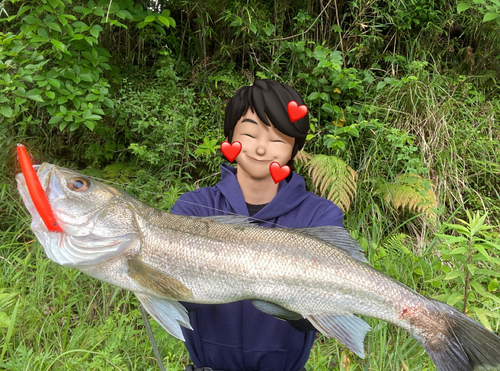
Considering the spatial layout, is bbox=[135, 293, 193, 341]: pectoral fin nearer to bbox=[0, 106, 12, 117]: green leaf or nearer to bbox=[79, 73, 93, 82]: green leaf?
bbox=[0, 106, 12, 117]: green leaf

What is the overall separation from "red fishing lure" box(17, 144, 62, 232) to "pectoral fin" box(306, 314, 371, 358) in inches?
48.6

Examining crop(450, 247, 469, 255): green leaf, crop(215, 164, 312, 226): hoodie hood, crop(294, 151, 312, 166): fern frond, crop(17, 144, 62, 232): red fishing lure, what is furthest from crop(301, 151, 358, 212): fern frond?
crop(17, 144, 62, 232): red fishing lure

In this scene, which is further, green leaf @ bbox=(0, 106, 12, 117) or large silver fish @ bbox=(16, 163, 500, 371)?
green leaf @ bbox=(0, 106, 12, 117)

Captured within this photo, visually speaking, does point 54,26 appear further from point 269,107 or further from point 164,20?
point 269,107

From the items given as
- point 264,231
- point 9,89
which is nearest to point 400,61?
point 264,231

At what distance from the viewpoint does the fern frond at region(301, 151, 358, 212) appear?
3.90m

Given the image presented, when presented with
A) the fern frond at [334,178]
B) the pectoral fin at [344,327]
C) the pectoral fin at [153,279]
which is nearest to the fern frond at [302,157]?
the fern frond at [334,178]

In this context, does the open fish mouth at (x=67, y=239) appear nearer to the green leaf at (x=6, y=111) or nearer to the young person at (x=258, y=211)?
the young person at (x=258, y=211)

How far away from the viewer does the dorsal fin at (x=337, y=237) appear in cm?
183

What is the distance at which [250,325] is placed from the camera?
2.02m

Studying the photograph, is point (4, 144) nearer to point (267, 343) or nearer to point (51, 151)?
point (51, 151)

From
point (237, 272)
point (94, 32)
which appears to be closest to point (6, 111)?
point (94, 32)

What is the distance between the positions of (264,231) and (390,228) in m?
3.03

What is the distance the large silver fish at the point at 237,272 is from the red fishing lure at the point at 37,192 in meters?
0.04
